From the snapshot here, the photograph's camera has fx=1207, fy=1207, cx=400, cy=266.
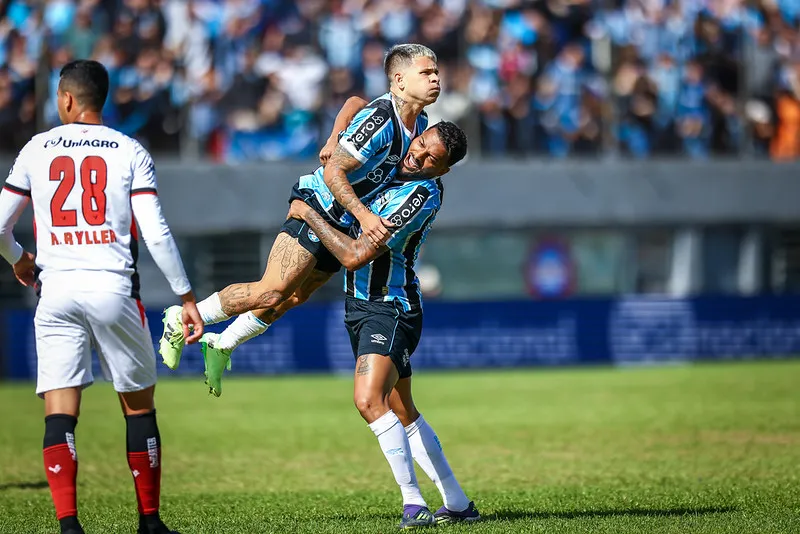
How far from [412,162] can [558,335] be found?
15.2 metres

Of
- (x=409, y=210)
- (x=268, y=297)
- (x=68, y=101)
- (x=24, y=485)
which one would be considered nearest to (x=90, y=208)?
(x=68, y=101)

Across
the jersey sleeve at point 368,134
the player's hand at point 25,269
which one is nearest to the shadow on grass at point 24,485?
the player's hand at point 25,269

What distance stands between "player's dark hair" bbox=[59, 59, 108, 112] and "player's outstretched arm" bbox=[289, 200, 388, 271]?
150 centimetres

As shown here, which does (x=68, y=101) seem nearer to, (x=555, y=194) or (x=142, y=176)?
(x=142, y=176)

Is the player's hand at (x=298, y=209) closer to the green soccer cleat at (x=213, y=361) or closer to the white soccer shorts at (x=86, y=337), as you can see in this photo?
the green soccer cleat at (x=213, y=361)

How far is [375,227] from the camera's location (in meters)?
6.83

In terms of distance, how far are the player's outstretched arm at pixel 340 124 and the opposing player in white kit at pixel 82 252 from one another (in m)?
1.40

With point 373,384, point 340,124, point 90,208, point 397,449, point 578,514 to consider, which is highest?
point 340,124

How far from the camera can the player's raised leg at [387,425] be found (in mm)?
6930

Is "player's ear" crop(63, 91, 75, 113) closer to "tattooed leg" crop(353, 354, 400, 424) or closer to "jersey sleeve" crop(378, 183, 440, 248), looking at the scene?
"jersey sleeve" crop(378, 183, 440, 248)

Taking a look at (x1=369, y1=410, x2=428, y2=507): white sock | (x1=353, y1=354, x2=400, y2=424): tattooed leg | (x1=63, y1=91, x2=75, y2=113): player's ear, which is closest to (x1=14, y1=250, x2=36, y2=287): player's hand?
(x1=63, y1=91, x2=75, y2=113): player's ear

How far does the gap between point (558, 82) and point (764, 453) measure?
475 inches

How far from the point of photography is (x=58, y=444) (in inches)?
246

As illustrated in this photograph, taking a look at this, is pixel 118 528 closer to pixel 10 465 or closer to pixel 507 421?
pixel 10 465
